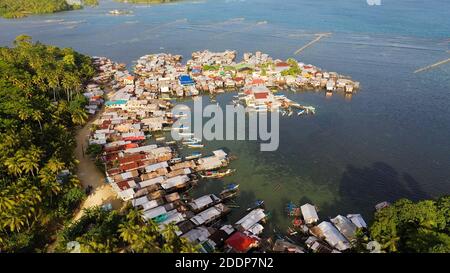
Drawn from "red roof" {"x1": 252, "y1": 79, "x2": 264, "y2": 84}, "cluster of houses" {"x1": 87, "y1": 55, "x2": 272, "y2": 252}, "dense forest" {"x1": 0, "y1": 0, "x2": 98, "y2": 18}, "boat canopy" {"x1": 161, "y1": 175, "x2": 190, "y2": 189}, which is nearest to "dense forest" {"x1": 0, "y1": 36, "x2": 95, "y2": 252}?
"cluster of houses" {"x1": 87, "y1": 55, "x2": 272, "y2": 252}

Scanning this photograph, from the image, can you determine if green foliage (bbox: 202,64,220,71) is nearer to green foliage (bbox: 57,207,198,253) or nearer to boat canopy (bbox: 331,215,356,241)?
boat canopy (bbox: 331,215,356,241)

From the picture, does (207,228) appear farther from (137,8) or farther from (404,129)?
(137,8)

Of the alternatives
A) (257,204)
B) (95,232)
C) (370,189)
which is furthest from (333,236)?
(95,232)

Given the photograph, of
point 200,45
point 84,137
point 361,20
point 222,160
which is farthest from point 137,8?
point 222,160

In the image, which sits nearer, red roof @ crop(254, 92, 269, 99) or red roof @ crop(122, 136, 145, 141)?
red roof @ crop(122, 136, 145, 141)

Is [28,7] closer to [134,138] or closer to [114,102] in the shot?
[114,102]

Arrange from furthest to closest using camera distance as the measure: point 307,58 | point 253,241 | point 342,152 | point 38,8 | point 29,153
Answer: point 38,8 < point 307,58 < point 342,152 < point 29,153 < point 253,241
